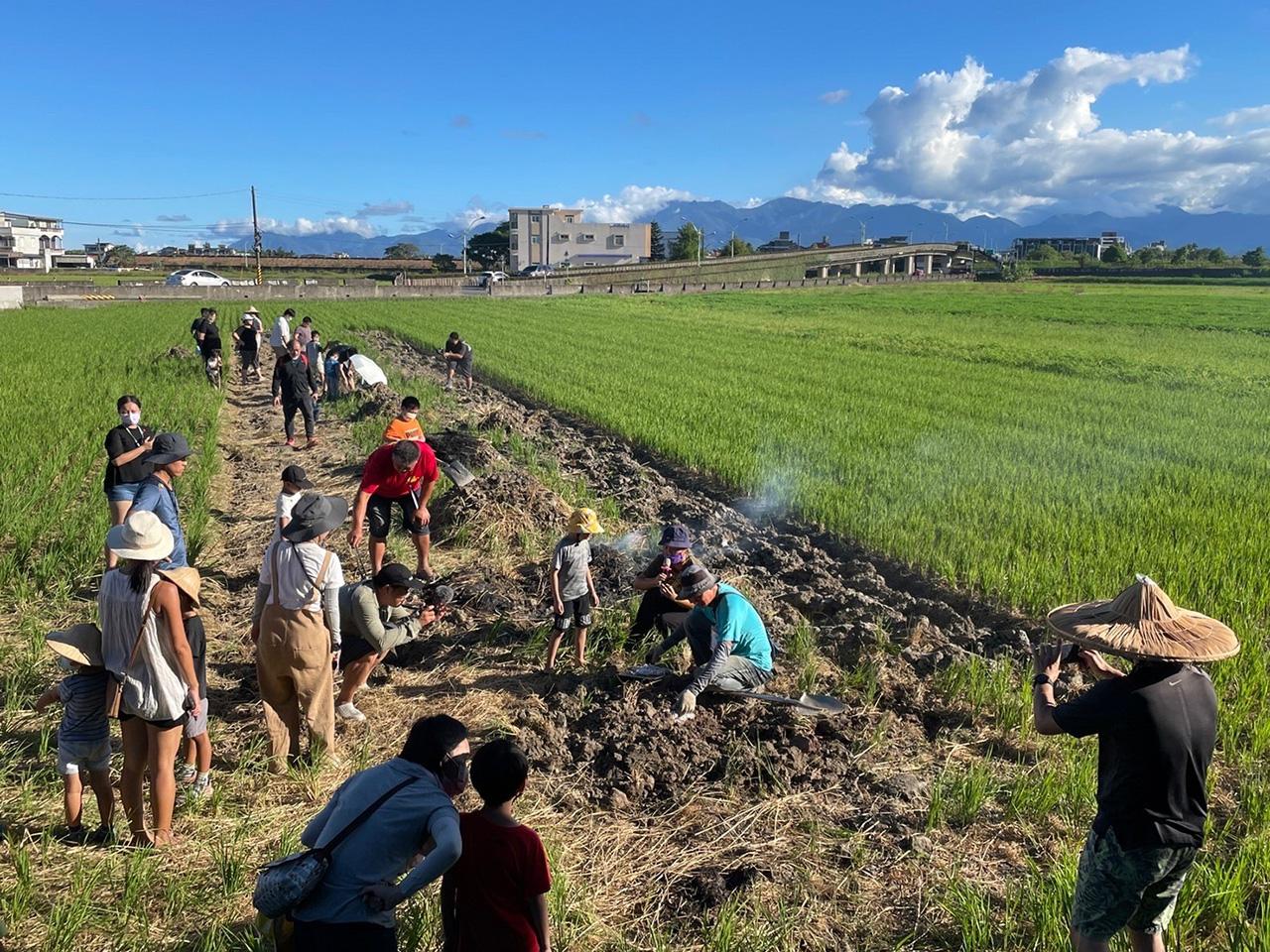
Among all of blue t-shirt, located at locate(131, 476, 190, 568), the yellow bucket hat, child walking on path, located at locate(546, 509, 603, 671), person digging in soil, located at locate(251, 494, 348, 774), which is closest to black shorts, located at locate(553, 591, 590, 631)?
child walking on path, located at locate(546, 509, 603, 671)

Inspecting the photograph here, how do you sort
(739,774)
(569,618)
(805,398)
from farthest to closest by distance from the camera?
(805,398), (569,618), (739,774)

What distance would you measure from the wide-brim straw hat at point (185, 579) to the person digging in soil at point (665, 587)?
105 inches

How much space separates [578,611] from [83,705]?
2.79 metres

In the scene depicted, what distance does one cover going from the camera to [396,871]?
8.81 feet

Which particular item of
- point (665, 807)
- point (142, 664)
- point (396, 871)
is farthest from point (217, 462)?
point (396, 871)

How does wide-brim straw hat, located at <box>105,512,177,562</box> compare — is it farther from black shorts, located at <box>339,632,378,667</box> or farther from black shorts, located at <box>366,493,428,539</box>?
black shorts, located at <box>366,493,428,539</box>

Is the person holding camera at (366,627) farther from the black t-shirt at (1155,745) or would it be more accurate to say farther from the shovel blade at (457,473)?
the black t-shirt at (1155,745)

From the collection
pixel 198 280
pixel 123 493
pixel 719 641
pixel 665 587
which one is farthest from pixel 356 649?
pixel 198 280

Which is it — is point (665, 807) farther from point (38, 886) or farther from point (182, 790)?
point (38, 886)

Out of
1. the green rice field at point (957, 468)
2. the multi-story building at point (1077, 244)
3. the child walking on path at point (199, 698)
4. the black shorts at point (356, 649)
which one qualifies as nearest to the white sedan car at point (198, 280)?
the green rice field at point (957, 468)

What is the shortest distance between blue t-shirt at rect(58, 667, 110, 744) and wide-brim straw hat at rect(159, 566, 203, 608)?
49 cm

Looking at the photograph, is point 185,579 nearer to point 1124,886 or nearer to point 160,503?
point 160,503

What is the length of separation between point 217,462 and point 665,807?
856cm

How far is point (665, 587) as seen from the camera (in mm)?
5781
